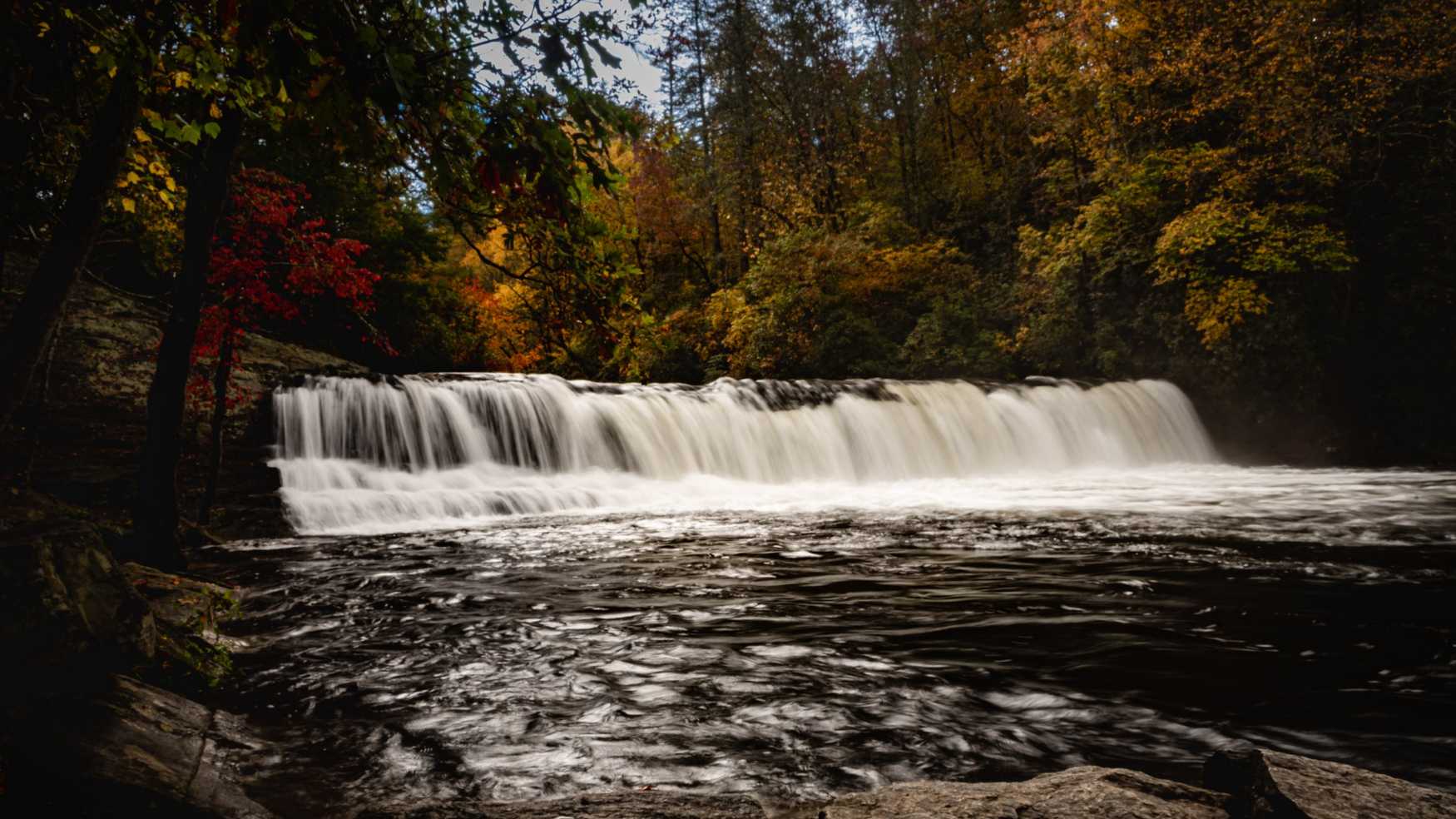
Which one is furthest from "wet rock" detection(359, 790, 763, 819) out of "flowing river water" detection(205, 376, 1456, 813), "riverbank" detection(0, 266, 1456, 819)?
"flowing river water" detection(205, 376, 1456, 813)

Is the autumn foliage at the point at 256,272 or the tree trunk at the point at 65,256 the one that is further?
the autumn foliage at the point at 256,272

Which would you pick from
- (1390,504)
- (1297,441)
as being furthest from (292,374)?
(1297,441)

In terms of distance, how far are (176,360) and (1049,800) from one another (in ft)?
22.1

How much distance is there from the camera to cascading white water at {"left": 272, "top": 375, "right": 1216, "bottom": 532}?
37.2 feet

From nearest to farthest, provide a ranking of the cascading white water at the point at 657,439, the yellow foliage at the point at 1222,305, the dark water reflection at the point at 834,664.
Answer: the dark water reflection at the point at 834,664 < the cascading white water at the point at 657,439 < the yellow foliage at the point at 1222,305

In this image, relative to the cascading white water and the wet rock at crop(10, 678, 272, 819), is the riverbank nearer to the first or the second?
the wet rock at crop(10, 678, 272, 819)

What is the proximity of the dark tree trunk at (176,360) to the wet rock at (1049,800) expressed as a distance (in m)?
6.05

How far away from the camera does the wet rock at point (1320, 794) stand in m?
1.88

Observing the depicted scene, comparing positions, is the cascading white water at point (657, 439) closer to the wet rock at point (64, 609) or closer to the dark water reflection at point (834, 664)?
the dark water reflection at point (834, 664)

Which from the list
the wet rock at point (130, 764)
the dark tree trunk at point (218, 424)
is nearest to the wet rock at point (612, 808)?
the wet rock at point (130, 764)

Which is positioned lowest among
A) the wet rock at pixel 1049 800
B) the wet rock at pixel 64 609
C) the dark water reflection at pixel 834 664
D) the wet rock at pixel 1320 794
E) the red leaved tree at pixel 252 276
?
the dark water reflection at pixel 834 664

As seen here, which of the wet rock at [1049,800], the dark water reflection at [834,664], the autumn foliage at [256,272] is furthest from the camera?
the autumn foliage at [256,272]

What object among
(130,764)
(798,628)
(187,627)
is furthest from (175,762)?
(798,628)

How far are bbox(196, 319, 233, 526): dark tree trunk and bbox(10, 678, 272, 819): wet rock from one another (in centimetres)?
670
